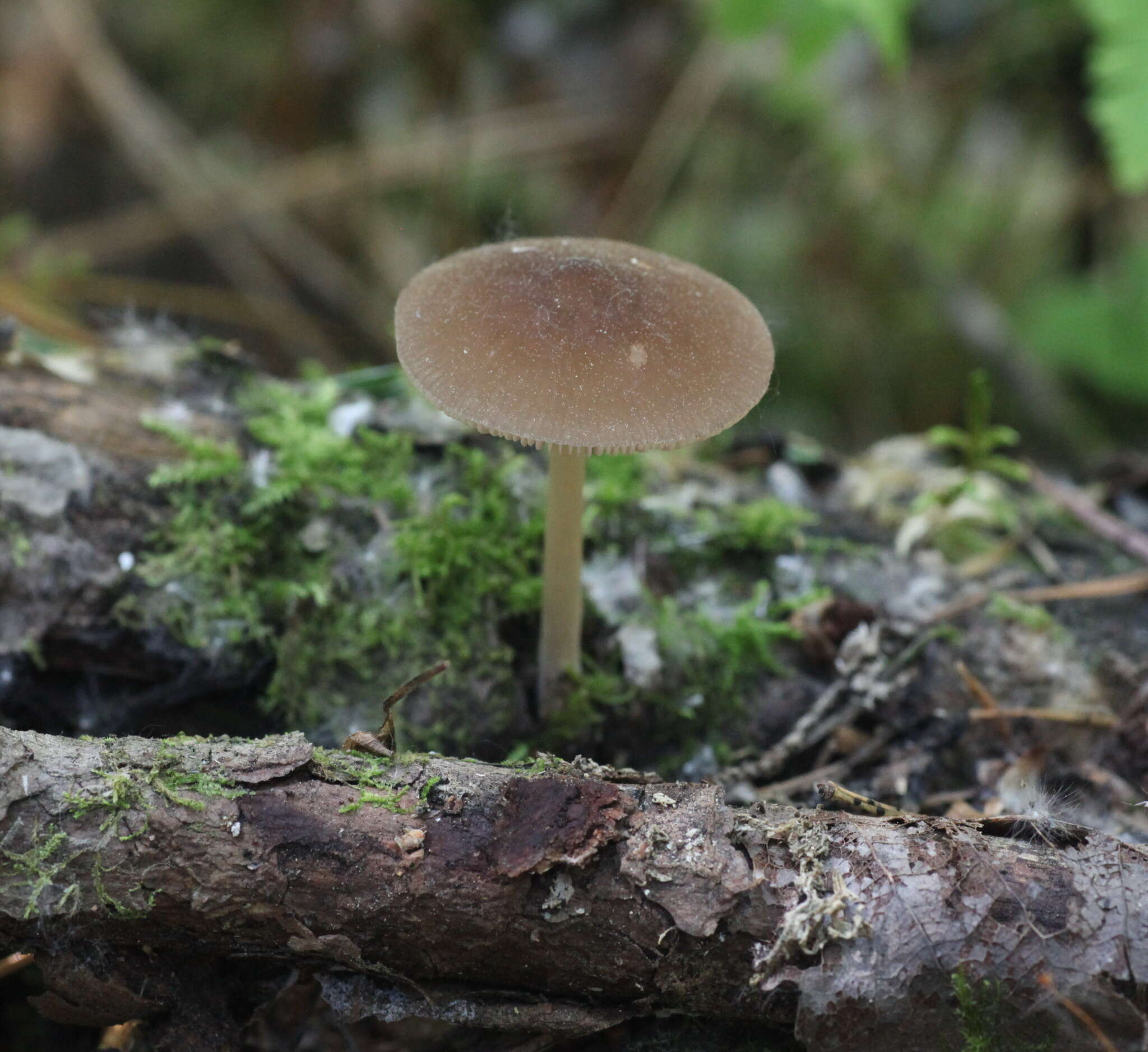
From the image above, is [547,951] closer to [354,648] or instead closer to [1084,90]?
[354,648]

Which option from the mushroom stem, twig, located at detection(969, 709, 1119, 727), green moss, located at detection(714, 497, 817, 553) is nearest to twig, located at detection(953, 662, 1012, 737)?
twig, located at detection(969, 709, 1119, 727)

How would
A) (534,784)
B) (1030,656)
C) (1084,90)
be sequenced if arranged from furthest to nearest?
(1084,90) < (1030,656) < (534,784)

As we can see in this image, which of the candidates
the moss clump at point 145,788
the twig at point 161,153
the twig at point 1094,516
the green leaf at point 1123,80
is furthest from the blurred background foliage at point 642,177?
the moss clump at point 145,788

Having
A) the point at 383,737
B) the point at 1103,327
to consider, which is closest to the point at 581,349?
the point at 383,737

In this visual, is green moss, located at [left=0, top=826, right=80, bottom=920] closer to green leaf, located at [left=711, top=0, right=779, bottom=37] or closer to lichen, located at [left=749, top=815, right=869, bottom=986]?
lichen, located at [left=749, top=815, right=869, bottom=986]

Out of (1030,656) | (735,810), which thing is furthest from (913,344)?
(735,810)

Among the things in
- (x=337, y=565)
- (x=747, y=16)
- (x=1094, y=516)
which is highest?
(x=747, y=16)

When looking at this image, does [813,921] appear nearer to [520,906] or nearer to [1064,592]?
[520,906]
